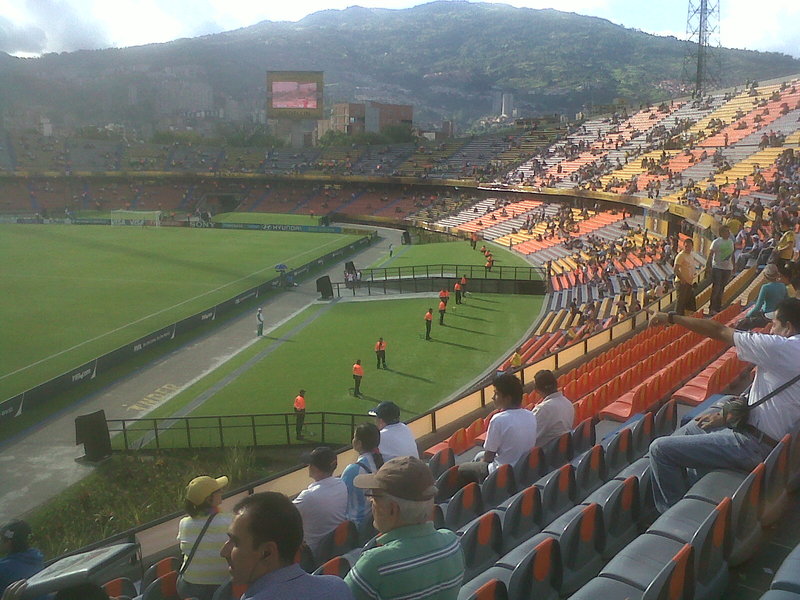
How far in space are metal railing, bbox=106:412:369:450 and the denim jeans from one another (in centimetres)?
1067

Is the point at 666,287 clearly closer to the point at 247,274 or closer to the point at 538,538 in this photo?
the point at 538,538

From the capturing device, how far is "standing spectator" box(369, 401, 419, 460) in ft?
18.4

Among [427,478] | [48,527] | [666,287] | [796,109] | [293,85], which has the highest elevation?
[293,85]

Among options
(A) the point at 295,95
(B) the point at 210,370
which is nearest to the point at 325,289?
(B) the point at 210,370

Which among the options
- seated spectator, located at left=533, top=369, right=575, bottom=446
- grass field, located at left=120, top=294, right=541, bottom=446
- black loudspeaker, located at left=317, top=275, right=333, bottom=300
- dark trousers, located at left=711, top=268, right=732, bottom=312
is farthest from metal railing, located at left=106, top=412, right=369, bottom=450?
black loudspeaker, located at left=317, top=275, right=333, bottom=300

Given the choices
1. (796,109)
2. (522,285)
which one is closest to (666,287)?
Answer: (522,285)

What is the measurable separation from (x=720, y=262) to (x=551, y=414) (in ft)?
22.8

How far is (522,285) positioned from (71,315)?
789 inches

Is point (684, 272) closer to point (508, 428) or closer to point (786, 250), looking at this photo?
point (786, 250)

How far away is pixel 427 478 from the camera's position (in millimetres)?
2697

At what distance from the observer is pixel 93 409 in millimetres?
18156

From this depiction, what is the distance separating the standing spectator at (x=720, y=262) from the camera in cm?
1109

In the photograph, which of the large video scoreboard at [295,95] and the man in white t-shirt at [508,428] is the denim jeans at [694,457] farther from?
the large video scoreboard at [295,95]

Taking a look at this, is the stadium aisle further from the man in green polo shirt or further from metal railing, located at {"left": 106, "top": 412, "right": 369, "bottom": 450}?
the man in green polo shirt
